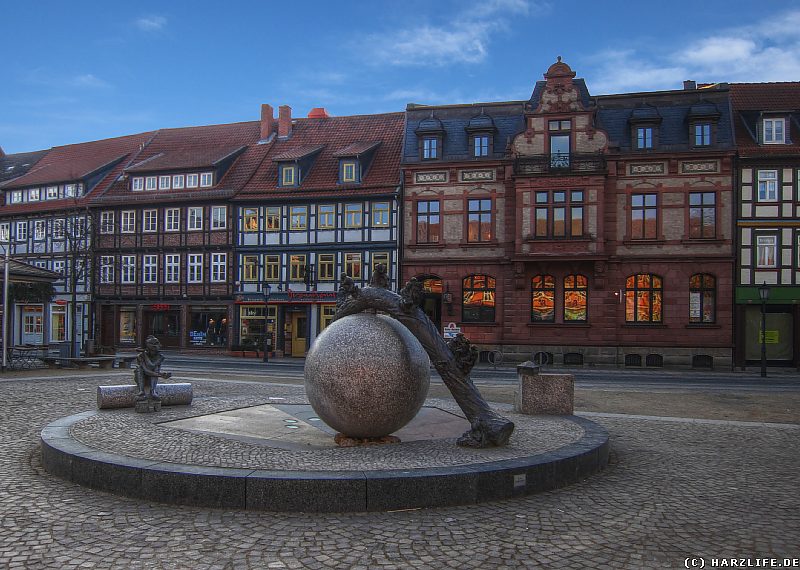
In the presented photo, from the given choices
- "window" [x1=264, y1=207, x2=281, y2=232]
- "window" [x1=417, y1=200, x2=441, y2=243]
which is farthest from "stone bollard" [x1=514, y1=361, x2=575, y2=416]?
"window" [x1=264, y1=207, x2=281, y2=232]

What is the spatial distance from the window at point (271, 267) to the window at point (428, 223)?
8.63 m

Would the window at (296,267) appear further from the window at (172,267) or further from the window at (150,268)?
the window at (150,268)

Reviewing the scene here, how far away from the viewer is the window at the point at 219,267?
3869 cm

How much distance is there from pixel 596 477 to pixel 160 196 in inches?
1442

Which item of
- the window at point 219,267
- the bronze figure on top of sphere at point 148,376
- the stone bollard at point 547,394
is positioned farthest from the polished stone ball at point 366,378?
the window at point 219,267

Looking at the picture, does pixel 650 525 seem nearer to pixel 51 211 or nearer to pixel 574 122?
pixel 574 122

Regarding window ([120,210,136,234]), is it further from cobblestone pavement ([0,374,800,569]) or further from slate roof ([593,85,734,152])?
cobblestone pavement ([0,374,800,569])

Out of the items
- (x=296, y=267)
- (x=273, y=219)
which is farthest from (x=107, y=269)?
(x=296, y=267)

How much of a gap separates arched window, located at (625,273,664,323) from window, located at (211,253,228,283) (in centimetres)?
2222

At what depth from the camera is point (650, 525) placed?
6449mm

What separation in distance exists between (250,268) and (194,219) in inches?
190

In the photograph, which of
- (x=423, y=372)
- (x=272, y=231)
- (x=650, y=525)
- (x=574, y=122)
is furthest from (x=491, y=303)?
(x=650, y=525)

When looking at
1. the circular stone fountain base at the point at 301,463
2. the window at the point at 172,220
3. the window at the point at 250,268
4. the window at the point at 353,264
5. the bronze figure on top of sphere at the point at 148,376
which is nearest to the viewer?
the circular stone fountain base at the point at 301,463

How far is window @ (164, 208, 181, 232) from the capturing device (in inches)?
1567
